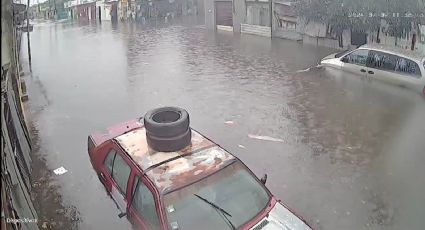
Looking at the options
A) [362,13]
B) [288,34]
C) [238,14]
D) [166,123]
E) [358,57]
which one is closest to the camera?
[166,123]

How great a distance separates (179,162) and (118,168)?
47.9 inches

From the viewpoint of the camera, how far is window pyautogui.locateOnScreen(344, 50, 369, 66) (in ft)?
43.1

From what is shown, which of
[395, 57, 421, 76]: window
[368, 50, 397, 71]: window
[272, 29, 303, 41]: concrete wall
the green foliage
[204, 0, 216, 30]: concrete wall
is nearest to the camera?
[395, 57, 421, 76]: window

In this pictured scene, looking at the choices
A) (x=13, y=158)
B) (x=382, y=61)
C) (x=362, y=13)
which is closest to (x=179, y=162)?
(x=13, y=158)

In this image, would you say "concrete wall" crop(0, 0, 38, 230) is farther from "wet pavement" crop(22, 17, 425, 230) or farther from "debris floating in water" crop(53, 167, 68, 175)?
"wet pavement" crop(22, 17, 425, 230)

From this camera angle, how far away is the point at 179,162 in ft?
17.2

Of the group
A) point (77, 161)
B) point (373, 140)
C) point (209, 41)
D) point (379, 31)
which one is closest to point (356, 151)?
point (373, 140)

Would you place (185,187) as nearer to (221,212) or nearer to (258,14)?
(221,212)

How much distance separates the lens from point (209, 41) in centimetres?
2319

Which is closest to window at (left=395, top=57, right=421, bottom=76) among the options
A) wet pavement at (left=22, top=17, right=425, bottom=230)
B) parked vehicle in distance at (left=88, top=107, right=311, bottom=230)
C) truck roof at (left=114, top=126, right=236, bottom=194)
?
wet pavement at (left=22, top=17, right=425, bottom=230)

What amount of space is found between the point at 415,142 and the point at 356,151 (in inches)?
54.7

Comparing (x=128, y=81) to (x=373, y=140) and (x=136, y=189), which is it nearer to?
(x=373, y=140)

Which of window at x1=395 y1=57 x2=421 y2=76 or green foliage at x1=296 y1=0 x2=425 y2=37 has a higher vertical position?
green foliage at x1=296 y1=0 x2=425 y2=37

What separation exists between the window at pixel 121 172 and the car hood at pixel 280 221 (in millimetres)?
1964
